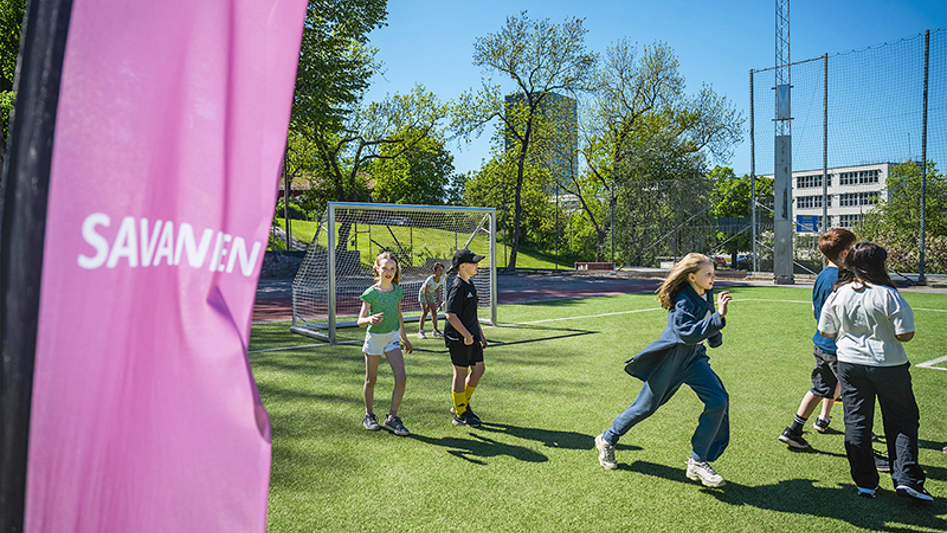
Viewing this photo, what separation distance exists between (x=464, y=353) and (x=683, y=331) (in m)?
2.19

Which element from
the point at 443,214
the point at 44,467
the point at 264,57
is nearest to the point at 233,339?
the point at 44,467

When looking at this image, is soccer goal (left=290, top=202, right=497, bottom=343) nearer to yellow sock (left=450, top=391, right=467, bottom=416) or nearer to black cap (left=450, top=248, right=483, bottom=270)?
black cap (left=450, top=248, right=483, bottom=270)

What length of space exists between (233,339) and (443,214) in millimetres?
13488

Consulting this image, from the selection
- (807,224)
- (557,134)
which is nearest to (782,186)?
(807,224)

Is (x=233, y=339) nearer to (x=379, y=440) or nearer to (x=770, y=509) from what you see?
(x=770, y=509)

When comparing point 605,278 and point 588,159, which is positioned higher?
point 588,159

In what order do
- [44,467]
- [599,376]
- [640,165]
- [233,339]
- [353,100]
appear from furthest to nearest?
[640,165]
[353,100]
[599,376]
[233,339]
[44,467]

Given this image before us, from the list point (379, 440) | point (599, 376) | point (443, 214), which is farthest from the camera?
point (443, 214)

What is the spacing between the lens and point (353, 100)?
88.4 feet

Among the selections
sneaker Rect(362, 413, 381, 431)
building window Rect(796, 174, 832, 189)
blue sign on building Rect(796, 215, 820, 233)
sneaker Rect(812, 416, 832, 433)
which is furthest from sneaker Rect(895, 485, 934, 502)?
building window Rect(796, 174, 832, 189)

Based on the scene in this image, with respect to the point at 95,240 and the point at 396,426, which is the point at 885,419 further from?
the point at 95,240

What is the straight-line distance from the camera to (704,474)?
14.2 ft

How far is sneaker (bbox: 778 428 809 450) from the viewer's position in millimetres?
5135

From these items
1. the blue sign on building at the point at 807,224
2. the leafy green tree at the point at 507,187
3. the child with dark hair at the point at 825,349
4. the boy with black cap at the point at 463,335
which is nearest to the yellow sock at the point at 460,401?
the boy with black cap at the point at 463,335
